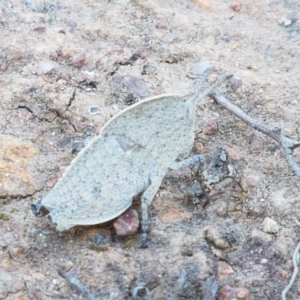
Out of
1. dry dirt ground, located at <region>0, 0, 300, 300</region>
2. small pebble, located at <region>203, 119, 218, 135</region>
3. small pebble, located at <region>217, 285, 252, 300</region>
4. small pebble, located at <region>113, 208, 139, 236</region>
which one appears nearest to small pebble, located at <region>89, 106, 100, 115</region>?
dry dirt ground, located at <region>0, 0, 300, 300</region>

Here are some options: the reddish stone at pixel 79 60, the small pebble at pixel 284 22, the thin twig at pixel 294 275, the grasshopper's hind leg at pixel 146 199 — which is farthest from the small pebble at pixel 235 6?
the thin twig at pixel 294 275

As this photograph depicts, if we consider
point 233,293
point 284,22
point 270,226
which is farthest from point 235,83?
point 233,293

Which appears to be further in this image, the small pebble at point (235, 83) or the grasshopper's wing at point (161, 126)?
the small pebble at point (235, 83)

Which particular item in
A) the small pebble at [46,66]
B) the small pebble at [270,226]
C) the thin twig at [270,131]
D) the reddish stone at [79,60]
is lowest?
the small pebble at [270,226]

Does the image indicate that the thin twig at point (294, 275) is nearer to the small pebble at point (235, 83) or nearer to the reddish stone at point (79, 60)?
the small pebble at point (235, 83)

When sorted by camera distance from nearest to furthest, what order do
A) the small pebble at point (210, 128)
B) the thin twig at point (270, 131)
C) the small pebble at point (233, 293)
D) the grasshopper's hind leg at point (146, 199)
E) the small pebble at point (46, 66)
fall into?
the small pebble at point (233, 293) → the grasshopper's hind leg at point (146, 199) → the thin twig at point (270, 131) → the small pebble at point (210, 128) → the small pebble at point (46, 66)
